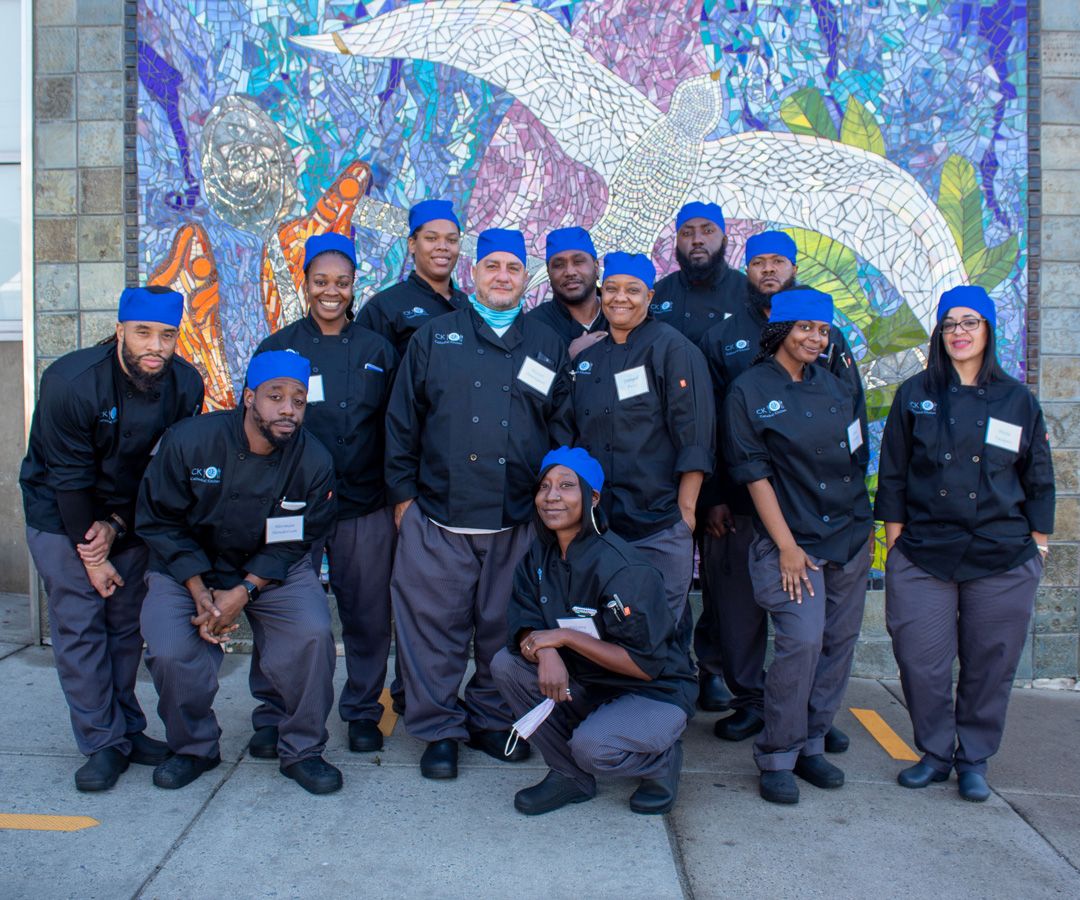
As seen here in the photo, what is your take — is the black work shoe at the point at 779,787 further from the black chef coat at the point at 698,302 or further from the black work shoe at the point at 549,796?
the black chef coat at the point at 698,302

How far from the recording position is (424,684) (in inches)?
171

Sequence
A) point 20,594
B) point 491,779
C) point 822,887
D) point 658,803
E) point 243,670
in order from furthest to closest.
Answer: point 20,594
point 243,670
point 491,779
point 658,803
point 822,887

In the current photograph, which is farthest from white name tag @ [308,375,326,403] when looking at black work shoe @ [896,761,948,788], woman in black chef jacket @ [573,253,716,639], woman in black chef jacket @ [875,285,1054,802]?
black work shoe @ [896,761,948,788]

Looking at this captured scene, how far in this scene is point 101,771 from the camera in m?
3.97

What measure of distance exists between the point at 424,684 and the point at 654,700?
3.32 feet

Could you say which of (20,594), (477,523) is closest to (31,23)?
(20,594)

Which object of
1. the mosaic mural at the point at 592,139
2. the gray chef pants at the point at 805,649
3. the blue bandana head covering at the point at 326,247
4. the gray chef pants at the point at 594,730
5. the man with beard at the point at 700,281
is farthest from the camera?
the mosaic mural at the point at 592,139

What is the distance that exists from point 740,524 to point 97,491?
8.96 ft

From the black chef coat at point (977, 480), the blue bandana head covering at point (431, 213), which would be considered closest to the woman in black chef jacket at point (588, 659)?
the black chef coat at point (977, 480)

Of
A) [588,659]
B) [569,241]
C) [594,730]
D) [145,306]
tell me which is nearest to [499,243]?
[569,241]

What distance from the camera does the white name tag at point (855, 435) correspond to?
4.21 meters

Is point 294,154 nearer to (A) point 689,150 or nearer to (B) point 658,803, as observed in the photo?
(A) point 689,150

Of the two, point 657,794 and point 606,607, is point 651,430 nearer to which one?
point 606,607

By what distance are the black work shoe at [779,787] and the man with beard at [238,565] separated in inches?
64.0
